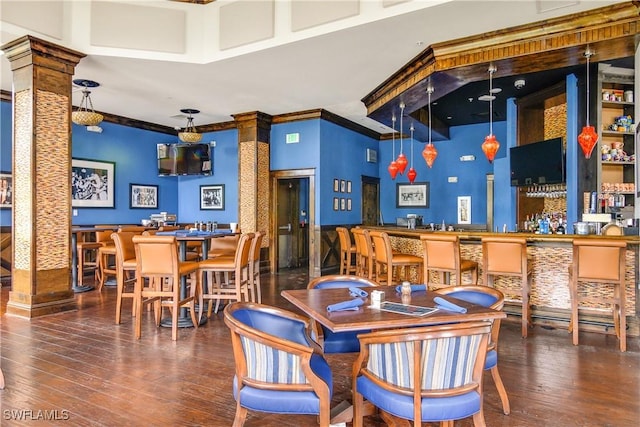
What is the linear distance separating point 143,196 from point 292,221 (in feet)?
11.6

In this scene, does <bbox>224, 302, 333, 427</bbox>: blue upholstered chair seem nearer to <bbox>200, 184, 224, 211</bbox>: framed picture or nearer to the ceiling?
the ceiling

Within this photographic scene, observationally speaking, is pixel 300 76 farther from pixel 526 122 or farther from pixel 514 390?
pixel 514 390

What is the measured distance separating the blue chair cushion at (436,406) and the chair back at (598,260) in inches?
116

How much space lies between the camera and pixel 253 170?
8539mm

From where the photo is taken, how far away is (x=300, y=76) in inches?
245

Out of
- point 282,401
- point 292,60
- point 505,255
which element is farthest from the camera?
point 292,60

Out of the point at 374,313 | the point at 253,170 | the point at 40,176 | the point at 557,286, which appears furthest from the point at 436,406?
the point at 253,170

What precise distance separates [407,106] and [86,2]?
4.88 metres

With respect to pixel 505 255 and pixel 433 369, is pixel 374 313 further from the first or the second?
pixel 505 255

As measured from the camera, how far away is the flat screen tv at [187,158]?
9547 mm

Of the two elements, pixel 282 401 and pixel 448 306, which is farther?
pixel 448 306

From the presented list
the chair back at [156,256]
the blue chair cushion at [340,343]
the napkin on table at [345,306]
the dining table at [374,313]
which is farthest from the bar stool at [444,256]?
the chair back at [156,256]

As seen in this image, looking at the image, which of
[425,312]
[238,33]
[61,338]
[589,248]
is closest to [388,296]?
[425,312]

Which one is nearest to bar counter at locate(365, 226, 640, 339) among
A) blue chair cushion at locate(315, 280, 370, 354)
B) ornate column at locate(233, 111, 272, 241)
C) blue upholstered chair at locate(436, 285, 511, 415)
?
blue upholstered chair at locate(436, 285, 511, 415)
